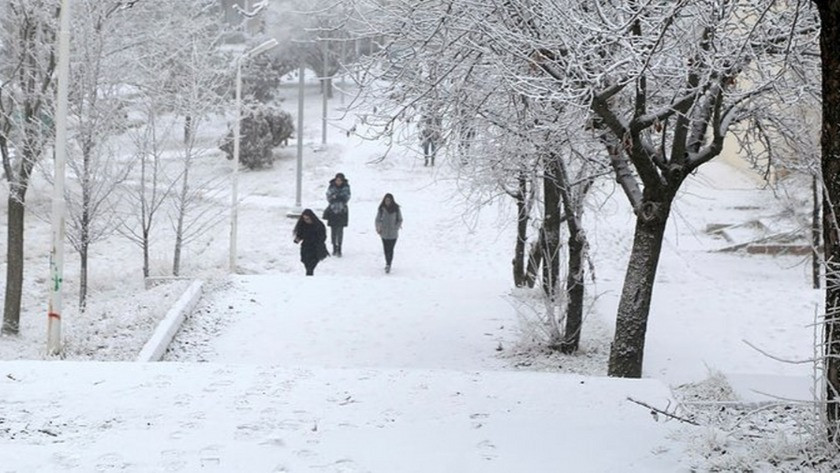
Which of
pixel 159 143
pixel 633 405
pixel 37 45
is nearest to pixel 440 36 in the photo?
pixel 633 405

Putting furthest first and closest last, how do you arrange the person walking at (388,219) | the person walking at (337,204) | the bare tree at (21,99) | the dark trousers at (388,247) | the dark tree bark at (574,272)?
1. the person walking at (337,204)
2. the dark trousers at (388,247)
3. the person walking at (388,219)
4. the bare tree at (21,99)
5. the dark tree bark at (574,272)

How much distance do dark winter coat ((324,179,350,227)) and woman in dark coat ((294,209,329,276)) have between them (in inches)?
111

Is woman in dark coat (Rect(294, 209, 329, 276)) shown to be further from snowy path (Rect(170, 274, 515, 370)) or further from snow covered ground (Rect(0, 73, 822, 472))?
snowy path (Rect(170, 274, 515, 370))

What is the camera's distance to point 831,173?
15.5ft

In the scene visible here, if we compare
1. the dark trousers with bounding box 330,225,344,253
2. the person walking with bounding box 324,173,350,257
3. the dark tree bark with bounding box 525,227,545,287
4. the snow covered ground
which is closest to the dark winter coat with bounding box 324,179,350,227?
the person walking with bounding box 324,173,350,257

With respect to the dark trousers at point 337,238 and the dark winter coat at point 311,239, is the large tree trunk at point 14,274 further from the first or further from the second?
the dark trousers at point 337,238

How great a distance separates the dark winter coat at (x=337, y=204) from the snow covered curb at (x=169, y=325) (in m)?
6.97

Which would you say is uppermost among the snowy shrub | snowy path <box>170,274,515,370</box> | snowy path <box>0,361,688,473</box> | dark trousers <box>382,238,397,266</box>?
the snowy shrub

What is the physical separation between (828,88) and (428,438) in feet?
8.52

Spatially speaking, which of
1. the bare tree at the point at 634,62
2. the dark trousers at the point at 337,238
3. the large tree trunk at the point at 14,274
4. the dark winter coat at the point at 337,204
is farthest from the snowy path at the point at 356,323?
the dark trousers at the point at 337,238

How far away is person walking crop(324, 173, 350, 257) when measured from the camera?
767 inches

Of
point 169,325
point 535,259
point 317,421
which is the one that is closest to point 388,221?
point 535,259

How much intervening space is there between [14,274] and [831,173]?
46.9 feet

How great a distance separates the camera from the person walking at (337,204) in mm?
19481
